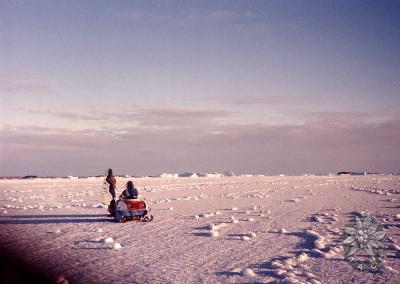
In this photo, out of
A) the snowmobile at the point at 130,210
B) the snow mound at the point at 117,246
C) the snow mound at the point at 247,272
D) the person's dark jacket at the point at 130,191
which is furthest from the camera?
the person's dark jacket at the point at 130,191

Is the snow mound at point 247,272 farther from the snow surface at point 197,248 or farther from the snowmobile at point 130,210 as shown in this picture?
the snowmobile at point 130,210

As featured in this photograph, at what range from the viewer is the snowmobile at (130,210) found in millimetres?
15672

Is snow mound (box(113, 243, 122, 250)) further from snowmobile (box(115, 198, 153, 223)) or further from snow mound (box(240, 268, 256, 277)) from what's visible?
snowmobile (box(115, 198, 153, 223))

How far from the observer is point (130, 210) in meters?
15.7

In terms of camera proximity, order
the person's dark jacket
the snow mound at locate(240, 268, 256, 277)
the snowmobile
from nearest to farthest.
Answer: the snow mound at locate(240, 268, 256, 277) → the snowmobile → the person's dark jacket

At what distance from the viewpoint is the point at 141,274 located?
822cm

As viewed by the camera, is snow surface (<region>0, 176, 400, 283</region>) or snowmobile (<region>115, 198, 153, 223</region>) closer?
snow surface (<region>0, 176, 400, 283</region>)

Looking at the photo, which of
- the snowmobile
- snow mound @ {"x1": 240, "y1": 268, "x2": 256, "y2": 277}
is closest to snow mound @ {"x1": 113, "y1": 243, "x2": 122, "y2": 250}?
snow mound @ {"x1": 240, "y1": 268, "x2": 256, "y2": 277}

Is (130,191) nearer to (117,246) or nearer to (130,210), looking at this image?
(130,210)

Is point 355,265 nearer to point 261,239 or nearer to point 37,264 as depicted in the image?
point 261,239

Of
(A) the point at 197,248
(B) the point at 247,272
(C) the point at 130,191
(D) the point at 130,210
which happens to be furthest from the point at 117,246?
(C) the point at 130,191

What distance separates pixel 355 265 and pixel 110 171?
1213cm

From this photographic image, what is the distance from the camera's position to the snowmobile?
15.7m

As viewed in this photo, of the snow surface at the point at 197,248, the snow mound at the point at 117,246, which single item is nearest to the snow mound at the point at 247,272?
the snow surface at the point at 197,248
